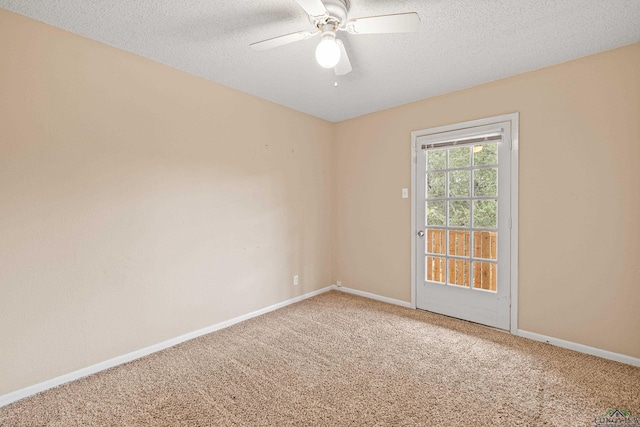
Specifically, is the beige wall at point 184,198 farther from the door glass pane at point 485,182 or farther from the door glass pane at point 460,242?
the door glass pane at point 460,242

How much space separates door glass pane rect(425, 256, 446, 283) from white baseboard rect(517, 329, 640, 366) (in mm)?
845

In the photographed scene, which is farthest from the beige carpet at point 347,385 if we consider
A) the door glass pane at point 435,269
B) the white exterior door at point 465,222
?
the door glass pane at point 435,269

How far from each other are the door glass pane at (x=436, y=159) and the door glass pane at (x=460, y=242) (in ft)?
2.43

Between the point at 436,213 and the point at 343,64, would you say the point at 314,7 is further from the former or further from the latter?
the point at 436,213

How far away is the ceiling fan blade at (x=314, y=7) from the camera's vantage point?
1.53 metres

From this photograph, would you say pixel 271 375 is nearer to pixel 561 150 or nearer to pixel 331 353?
pixel 331 353

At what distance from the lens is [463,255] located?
10.2 ft

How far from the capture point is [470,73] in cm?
269

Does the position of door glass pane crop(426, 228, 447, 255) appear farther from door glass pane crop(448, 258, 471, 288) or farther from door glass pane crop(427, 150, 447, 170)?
door glass pane crop(427, 150, 447, 170)

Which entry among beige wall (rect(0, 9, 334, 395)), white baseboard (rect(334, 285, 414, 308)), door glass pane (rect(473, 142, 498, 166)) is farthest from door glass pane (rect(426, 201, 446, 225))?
beige wall (rect(0, 9, 334, 395))

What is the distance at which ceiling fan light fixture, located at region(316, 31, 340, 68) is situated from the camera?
1718 mm

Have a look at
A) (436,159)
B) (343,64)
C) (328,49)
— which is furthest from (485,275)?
(328,49)

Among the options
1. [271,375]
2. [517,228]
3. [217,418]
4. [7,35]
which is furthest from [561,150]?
[7,35]

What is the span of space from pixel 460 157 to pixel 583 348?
197 centimetres
